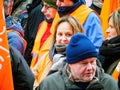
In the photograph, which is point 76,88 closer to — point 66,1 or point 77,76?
point 77,76

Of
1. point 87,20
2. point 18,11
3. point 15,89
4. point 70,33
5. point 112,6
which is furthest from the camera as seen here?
point 18,11

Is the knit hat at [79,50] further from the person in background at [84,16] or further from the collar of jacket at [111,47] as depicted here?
the person in background at [84,16]

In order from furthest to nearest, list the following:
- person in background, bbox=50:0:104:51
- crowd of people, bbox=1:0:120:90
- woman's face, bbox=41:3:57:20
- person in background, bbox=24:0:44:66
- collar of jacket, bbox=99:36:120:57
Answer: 1. person in background, bbox=24:0:44:66
2. woman's face, bbox=41:3:57:20
3. person in background, bbox=50:0:104:51
4. collar of jacket, bbox=99:36:120:57
5. crowd of people, bbox=1:0:120:90

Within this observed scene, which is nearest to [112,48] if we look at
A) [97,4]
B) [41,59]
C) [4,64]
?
[41,59]

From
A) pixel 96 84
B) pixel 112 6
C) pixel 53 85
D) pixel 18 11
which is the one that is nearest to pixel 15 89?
pixel 53 85

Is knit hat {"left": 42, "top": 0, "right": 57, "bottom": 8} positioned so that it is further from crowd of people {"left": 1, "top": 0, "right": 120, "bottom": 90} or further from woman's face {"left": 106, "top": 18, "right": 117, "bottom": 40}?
woman's face {"left": 106, "top": 18, "right": 117, "bottom": 40}

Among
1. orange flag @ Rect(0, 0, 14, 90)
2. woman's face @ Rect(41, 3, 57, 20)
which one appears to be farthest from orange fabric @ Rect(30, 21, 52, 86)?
orange flag @ Rect(0, 0, 14, 90)

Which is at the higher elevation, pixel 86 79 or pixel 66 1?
pixel 66 1

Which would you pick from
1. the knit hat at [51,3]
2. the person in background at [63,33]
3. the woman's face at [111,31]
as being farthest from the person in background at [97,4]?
the person in background at [63,33]

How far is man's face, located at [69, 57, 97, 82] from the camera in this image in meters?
4.74

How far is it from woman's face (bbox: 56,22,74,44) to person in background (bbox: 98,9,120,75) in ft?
1.42

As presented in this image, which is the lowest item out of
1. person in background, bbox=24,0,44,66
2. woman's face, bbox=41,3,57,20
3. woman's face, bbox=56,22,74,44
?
person in background, bbox=24,0,44,66

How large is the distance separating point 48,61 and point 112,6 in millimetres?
1734

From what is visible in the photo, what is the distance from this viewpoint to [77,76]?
15.6 ft
